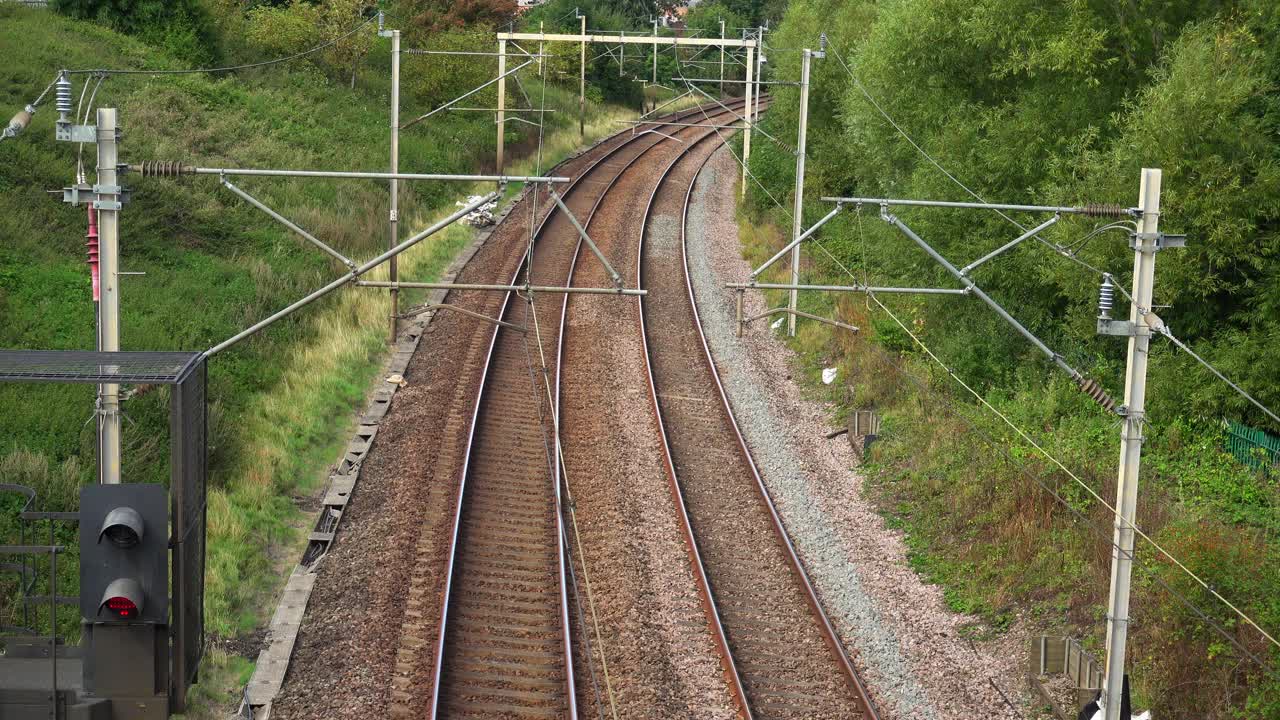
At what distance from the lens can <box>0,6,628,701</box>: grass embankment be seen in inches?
603

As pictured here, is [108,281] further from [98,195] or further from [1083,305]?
[1083,305]

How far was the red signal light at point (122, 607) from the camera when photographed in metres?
7.74

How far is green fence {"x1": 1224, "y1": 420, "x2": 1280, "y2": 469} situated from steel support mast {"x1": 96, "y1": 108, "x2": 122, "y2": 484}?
42.0ft

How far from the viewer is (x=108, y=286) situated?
36.1 feet

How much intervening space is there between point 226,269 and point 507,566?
493 inches

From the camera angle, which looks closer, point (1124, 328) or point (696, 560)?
point (1124, 328)

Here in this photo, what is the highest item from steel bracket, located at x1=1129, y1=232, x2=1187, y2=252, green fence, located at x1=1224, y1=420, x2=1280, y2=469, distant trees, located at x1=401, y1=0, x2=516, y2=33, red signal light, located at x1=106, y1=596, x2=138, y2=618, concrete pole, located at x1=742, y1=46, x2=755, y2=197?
distant trees, located at x1=401, y1=0, x2=516, y2=33

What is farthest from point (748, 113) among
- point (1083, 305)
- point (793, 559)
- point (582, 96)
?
point (793, 559)

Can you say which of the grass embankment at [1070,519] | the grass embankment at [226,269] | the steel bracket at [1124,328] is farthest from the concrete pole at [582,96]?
the steel bracket at [1124,328]

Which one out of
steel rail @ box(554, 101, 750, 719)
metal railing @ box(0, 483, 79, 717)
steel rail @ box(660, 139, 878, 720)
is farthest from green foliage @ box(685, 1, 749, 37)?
metal railing @ box(0, 483, 79, 717)

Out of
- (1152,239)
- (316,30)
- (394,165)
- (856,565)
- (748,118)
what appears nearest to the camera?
(1152,239)

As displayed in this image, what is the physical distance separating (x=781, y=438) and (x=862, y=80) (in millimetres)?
9902

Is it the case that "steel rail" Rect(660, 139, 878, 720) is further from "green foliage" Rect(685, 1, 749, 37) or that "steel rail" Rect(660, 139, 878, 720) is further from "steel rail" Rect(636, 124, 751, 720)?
Answer: "green foliage" Rect(685, 1, 749, 37)

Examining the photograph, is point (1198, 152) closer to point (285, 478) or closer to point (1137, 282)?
point (1137, 282)
